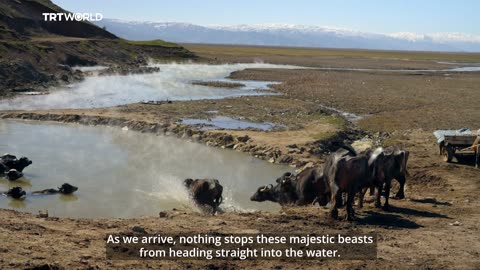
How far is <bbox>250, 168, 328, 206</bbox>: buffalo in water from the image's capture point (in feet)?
44.2

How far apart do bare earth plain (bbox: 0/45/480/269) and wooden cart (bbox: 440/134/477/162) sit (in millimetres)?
392

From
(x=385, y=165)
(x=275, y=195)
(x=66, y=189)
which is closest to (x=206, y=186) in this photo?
(x=275, y=195)

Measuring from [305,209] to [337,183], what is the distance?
142cm

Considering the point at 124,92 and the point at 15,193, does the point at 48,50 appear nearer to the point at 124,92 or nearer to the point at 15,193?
the point at 124,92

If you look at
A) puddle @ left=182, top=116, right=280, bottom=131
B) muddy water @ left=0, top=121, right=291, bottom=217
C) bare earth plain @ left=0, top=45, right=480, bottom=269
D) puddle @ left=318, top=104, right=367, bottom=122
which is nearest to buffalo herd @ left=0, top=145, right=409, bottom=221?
muddy water @ left=0, top=121, right=291, bottom=217

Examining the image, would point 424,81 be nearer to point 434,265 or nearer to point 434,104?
point 434,104

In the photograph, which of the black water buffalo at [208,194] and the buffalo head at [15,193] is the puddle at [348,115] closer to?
the black water buffalo at [208,194]

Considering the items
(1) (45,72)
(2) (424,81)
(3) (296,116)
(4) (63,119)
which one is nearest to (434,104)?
(3) (296,116)

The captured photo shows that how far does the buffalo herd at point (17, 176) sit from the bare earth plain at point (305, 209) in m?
3.18

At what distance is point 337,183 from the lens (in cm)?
1162

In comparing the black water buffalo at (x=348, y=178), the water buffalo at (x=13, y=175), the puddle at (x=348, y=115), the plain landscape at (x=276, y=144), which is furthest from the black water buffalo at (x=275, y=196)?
the puddle at (x=348, y=115)

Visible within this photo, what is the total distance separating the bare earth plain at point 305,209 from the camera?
28.4 feet

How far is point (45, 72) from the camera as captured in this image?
45.4m

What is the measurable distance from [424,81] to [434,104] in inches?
855
